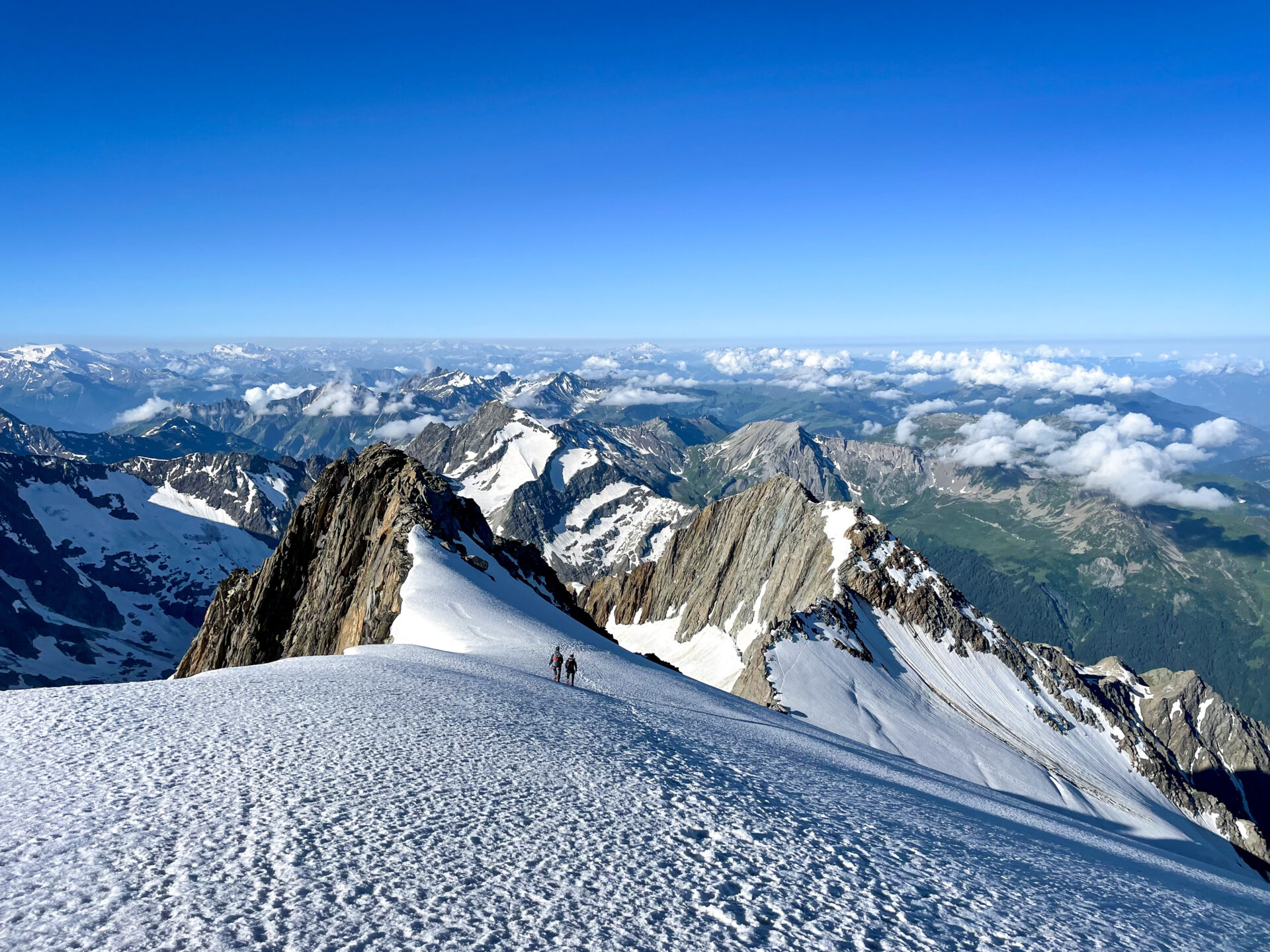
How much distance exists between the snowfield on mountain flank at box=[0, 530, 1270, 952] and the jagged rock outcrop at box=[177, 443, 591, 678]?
35.5 metres

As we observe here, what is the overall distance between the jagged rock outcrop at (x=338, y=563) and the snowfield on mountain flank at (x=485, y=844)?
35.5 meters

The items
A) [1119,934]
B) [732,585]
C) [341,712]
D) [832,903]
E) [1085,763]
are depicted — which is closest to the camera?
[832,903]

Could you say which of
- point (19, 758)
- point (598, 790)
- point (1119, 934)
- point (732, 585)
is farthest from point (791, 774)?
point (732, 585)

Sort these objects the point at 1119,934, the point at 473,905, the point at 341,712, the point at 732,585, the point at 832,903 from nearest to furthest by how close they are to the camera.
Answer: the point at 473,905 → the point at 832,903 → the point at 1119,934 → the point at 341,712 → the point at 732,585

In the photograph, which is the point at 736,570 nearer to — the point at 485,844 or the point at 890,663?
the point at 890,663

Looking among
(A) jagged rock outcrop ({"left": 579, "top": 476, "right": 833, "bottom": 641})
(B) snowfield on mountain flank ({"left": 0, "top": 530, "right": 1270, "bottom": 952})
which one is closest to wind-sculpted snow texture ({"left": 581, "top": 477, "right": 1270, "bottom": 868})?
(A) jagged rock outcrop ({"left": 579, "top": 476, "right": 833, "bottom": 641})

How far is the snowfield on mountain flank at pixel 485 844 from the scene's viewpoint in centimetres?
760

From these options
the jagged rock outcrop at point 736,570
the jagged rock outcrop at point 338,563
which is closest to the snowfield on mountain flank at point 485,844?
the jagged rock outcrop at point 338,563

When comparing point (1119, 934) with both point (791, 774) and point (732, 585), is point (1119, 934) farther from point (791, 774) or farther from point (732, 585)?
point (732, 585)

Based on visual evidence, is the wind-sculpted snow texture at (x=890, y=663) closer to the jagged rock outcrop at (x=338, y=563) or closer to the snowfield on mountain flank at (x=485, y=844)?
the jagged rock outcrop at (x=338, y=563)

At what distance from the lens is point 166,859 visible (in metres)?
8.23

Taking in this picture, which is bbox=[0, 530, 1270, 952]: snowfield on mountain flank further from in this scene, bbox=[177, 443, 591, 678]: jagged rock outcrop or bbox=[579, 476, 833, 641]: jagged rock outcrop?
bbox=[579, 476, 833, 641]: jagged rock outcrop

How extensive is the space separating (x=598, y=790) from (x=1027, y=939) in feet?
23.6

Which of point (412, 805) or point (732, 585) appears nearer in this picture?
point (412, 805)
